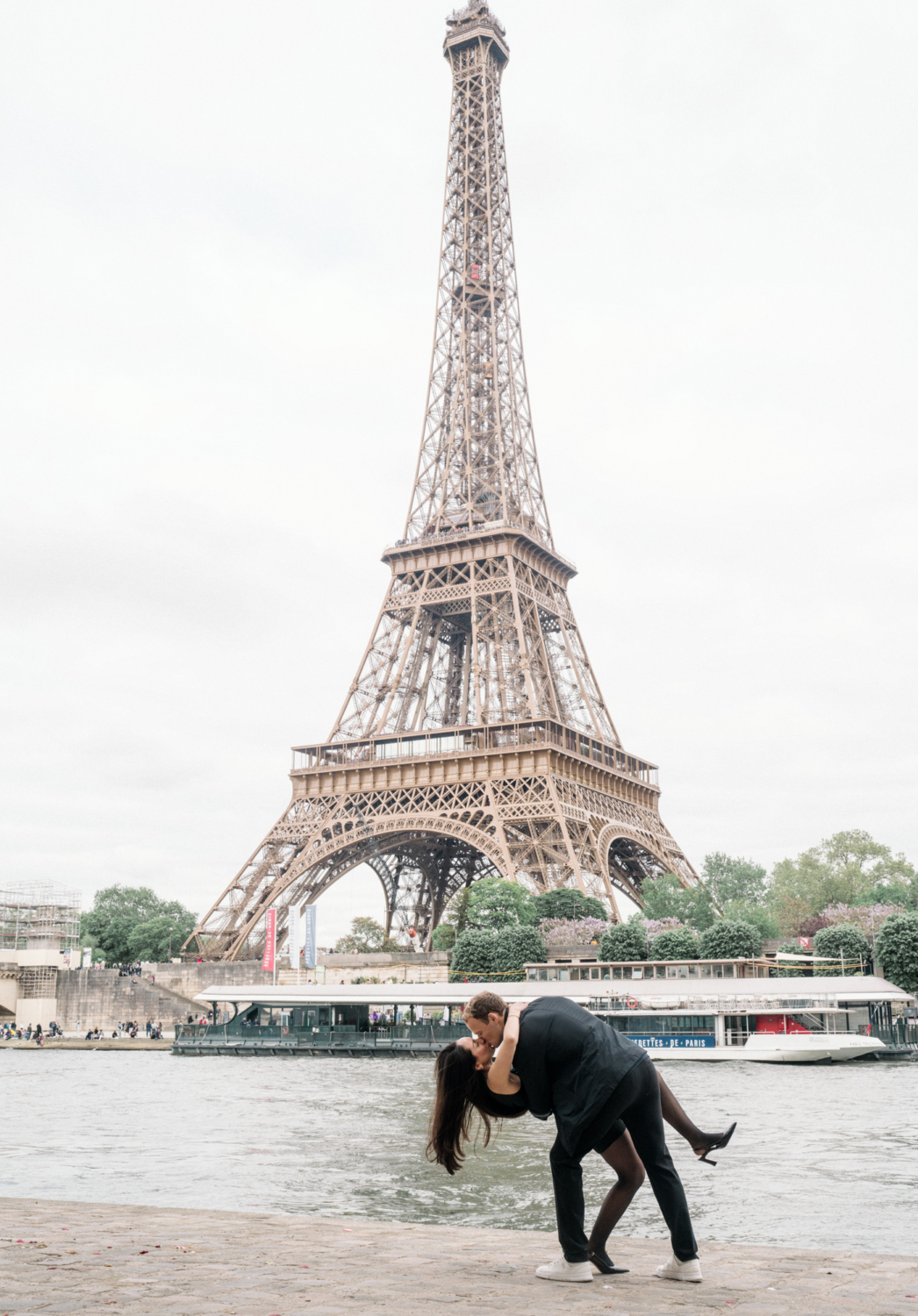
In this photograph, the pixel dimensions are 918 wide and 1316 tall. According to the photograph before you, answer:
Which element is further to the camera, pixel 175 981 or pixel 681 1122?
pixel 175 981

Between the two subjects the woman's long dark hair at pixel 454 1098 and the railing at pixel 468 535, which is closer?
the woman's long dark hair at pixel 454 1098

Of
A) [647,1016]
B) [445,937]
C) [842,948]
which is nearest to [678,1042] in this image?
[647,1016]

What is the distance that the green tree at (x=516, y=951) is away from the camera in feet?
174

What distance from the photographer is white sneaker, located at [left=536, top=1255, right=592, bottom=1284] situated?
22.8 ft

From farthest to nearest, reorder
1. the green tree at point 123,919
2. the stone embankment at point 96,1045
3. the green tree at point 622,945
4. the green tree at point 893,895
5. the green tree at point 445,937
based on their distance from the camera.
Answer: the green tree at point 123,919 < the green tree at point 893,895 < the green tree at point 445,937 < the stone embankment at point 96,1045 < the green tree at point 622,945

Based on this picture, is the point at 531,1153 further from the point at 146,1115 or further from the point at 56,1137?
the point at 146,1115

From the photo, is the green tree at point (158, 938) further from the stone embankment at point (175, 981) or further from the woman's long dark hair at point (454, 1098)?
the woman's long dark hair at point (454, 1098)

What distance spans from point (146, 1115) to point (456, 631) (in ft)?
167

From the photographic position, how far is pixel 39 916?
254 ft

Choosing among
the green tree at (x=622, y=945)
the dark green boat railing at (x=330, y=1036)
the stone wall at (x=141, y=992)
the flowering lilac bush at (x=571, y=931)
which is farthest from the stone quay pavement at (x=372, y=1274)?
the stone wall at (x=141, y=992)

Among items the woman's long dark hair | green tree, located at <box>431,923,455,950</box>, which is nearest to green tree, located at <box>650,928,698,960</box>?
green tree, located at <box>431,923,455,950</box>

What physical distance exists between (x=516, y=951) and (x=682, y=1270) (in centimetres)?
4714

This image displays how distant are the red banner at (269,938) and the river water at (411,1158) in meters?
25.3

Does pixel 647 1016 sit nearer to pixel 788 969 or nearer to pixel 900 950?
pixel 788 969
